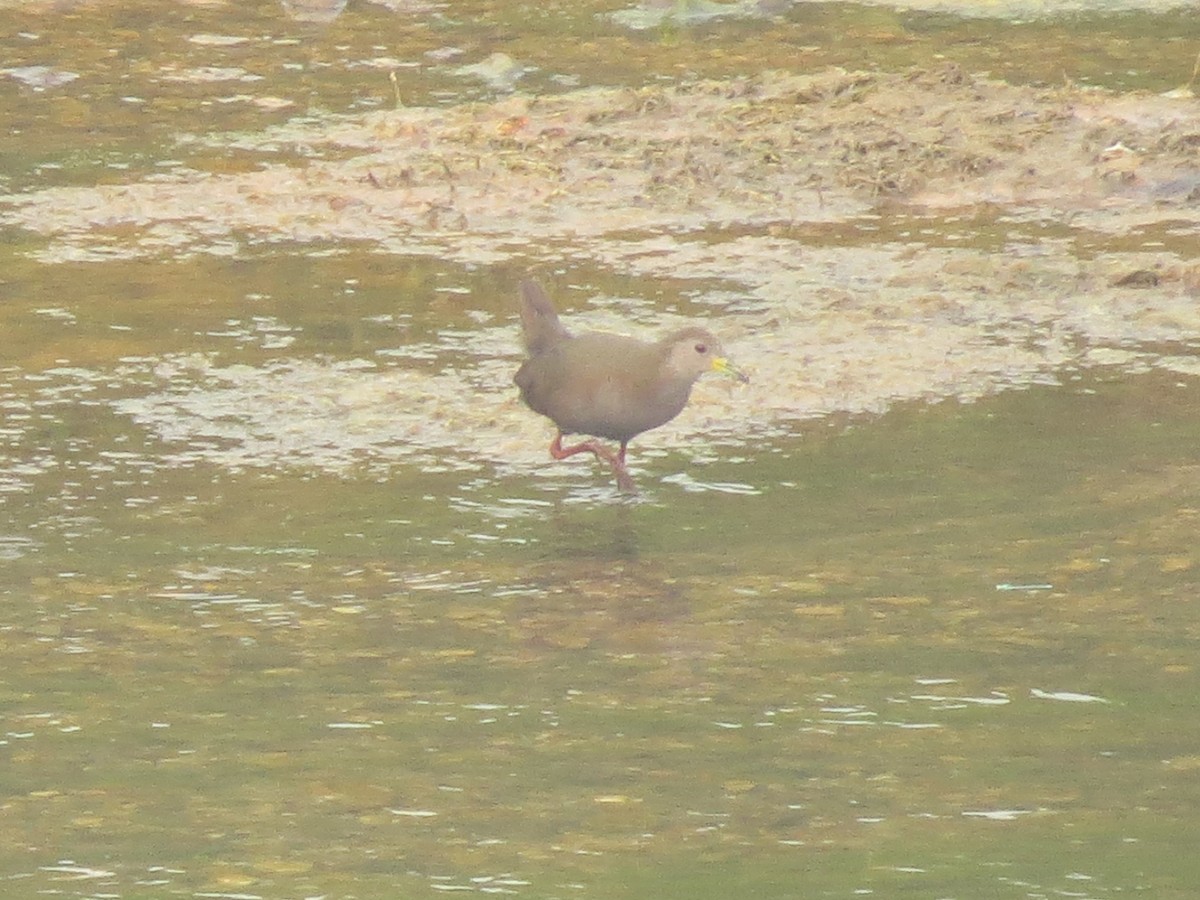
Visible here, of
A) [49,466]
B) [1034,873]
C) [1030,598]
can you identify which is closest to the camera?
[1034,873]

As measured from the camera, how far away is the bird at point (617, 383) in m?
7.21

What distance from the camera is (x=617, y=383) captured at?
724 cm

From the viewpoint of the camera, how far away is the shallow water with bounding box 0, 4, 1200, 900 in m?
4.73

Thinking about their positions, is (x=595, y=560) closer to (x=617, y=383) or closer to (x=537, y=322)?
(x=617, y=383)

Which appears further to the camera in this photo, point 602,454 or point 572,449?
point 572,449

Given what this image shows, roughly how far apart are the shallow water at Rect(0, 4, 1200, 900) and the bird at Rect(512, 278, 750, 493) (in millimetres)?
181

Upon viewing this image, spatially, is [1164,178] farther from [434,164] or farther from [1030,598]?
[1030,598]

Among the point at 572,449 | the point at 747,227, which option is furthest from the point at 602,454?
the point at 747,227

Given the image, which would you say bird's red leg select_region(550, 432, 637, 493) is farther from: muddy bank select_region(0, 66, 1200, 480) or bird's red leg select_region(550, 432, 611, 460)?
muddy bank select_region(0, 66, 1200, 480)

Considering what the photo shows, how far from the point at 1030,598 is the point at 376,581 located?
1619 mm

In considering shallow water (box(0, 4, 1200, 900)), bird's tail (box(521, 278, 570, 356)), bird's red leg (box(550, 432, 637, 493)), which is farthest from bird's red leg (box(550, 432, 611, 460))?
bird's tail (box(521, 278, 570, 356))

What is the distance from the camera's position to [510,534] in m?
6.83

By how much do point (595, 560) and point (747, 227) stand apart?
3.70 meters

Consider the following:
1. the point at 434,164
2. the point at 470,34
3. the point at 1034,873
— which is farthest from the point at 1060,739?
the point at 470,34
